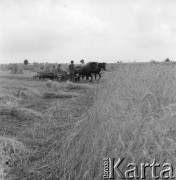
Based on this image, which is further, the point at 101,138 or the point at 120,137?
the point at 101,138

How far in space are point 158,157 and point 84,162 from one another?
105cm

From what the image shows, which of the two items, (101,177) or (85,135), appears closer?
(101,177)

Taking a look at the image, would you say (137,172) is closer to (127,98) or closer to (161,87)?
(127,98)

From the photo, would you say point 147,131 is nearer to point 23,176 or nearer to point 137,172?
point 137,172

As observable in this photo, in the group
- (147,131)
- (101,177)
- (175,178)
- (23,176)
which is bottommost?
(23,176)

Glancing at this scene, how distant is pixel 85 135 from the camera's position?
428cm

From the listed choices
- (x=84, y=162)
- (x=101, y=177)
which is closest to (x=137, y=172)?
(x=101, y=177)

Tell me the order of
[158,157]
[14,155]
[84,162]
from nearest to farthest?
[158,157], [84,162], [14,155]

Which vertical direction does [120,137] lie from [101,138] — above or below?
above

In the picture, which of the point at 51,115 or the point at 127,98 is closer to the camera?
the point at 127,98

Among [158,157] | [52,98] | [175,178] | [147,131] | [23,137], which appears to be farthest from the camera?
[52,98]

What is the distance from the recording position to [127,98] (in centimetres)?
515

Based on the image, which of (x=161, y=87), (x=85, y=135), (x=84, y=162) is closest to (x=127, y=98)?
(x=161, y=87)

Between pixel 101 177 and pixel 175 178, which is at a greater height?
pixel 175 178
